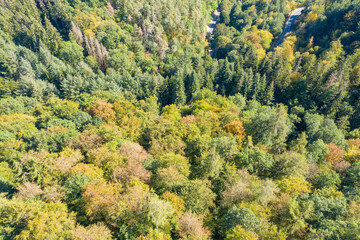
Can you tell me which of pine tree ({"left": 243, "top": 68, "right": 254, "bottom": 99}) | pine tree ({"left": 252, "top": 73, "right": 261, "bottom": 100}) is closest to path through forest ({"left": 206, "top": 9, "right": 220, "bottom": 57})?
pine tree ({"left": 243, "top": 68, "right": 254, "bottom": 99})

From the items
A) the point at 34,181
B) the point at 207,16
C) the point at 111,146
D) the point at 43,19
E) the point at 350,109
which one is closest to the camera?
the point at 34,181

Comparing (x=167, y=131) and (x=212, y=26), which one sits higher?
(x=212, y=26)

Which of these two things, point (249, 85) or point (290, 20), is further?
point (290, 20)

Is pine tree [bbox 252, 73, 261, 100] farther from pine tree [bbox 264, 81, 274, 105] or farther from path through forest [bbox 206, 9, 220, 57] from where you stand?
path through forest [bbox 206, 9, 220, 57]

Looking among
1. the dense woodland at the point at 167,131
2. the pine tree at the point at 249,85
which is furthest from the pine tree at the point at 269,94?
the pine tree at the point at 249,85

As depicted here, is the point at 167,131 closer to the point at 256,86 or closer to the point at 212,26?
the point at 256,86

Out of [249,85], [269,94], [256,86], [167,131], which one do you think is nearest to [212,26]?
[249,85]

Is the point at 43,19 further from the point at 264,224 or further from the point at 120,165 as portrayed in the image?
the point at 264,224

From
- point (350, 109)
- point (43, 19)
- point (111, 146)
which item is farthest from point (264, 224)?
point (43, 19)
